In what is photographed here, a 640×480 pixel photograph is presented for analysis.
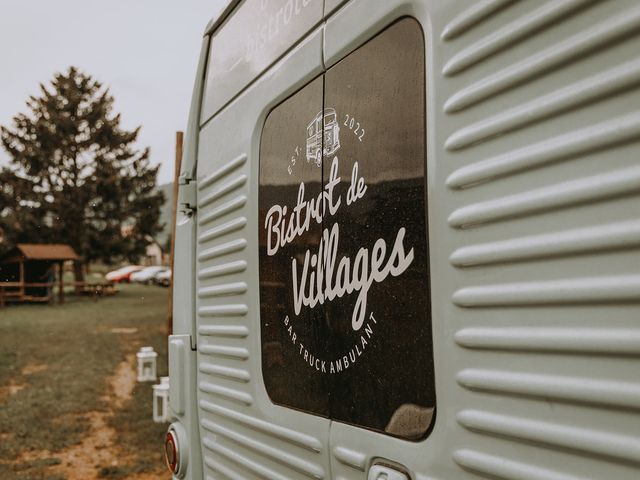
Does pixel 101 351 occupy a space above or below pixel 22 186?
below

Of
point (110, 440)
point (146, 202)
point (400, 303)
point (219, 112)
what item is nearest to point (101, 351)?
point (110, 440)

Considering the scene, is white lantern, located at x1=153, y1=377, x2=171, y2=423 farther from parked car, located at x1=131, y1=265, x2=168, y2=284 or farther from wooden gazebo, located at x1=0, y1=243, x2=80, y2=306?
parked car, located at x1=131, y1=265, x2=168, y2=284

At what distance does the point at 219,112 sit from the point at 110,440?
5521 mm

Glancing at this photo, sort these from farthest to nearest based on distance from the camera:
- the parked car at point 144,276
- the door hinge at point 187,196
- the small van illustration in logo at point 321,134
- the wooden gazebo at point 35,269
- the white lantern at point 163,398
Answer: the parked car at point 144,276 < the wooden gazebo at point 35,269 < the white lantern at point 163,398 < the door hinge at point 187,196 < the small van illustration in logo at point 321,134

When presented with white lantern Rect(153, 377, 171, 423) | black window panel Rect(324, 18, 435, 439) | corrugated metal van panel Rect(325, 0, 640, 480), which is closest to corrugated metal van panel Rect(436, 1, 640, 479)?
corrugated metal van panel Rect(325, 0, 640, 480)

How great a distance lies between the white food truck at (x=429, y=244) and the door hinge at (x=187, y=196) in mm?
301

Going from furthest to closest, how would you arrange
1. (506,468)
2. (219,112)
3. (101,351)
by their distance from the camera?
1. (101,351)
2. (219,112)
3. (506,468)

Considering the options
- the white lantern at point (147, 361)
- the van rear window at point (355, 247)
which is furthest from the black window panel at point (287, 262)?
the white lantern at point (147, 361)

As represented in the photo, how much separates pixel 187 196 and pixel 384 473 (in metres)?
1.64

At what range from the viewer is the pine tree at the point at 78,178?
121 feet

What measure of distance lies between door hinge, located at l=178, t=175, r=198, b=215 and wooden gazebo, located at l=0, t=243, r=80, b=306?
26.1 metres

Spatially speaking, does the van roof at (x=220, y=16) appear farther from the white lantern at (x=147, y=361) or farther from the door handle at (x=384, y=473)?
the white lantern at (x=147, y=361)

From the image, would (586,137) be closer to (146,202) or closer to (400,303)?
(400,303)

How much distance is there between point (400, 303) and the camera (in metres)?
1.48
